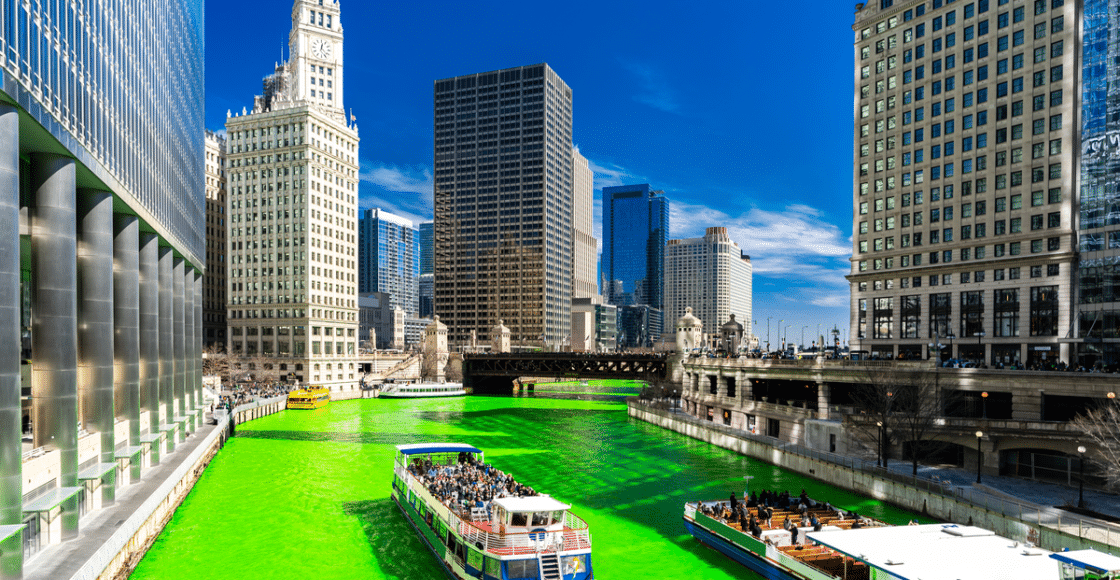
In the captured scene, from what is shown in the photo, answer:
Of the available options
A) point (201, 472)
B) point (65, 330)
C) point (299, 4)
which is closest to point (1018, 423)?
point (65, 330)

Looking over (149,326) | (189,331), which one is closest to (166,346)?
(149,326)

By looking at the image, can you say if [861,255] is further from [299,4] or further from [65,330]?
[299,4]

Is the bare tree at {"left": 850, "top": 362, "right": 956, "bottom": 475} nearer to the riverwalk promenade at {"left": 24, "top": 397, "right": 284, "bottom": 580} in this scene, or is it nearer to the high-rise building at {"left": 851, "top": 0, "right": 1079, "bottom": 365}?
the high-rise building at {"left": 851, "top": 0, "right": 1079, "bottom": 365}

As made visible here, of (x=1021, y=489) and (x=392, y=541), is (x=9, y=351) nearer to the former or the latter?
(x=392, y=541)

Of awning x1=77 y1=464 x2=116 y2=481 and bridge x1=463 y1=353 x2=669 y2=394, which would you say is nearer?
awning x1=77 y1=464 x2=116 y2=481

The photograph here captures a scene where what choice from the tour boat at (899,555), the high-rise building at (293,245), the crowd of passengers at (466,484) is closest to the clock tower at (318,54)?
the high-rise building at (293,245)

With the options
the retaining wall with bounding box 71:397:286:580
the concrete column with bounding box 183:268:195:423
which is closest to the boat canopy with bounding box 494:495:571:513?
the retaining wall with bounding box 71:397:286:580
